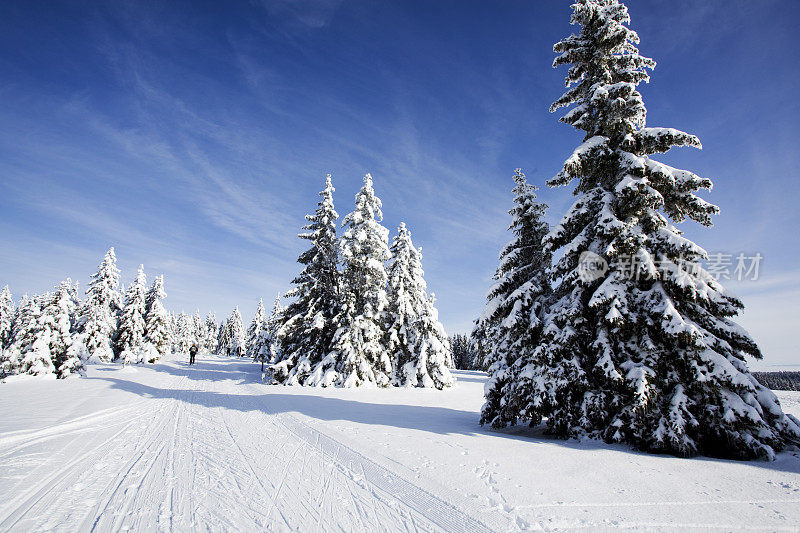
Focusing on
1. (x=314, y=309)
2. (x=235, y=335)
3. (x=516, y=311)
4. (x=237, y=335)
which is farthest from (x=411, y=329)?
(x=235, y=335)

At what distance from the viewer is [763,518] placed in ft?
14.3

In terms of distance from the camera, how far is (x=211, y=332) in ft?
364

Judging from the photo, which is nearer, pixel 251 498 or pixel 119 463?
pixel 251 498

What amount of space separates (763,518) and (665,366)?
4060 millimetres

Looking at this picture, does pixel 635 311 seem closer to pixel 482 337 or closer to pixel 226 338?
pixel 482 337

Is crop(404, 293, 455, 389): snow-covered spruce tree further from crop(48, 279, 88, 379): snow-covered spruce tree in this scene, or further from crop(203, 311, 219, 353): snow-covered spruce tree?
crop(203, 311, 219, 353): snow-covered spruce tree

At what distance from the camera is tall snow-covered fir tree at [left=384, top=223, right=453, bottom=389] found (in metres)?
24.5

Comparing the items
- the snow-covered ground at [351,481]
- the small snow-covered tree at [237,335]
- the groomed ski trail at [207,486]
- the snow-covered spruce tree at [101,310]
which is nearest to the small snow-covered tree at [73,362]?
the snow-covered spruce tree at [101,310]

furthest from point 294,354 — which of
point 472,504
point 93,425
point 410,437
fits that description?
point 472,504

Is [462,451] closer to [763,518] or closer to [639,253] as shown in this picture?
[763,518]

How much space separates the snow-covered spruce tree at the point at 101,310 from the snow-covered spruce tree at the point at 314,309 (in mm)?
29724

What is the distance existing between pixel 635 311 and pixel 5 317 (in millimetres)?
81146

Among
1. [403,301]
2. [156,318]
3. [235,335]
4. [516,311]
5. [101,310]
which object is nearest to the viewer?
[516,311]

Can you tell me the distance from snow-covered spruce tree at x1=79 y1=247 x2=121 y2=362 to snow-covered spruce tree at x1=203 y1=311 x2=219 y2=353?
6712 cm
